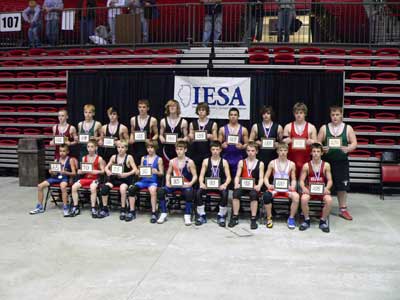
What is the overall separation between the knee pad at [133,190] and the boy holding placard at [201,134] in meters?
1.19

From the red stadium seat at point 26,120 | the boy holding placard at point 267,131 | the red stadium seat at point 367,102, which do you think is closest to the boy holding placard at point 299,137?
the boy holding placard at point 267,131

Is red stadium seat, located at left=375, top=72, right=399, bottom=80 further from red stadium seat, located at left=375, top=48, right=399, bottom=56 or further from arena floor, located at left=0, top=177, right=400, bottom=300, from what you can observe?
arena floor, located at left=0, top=177, right=400, bottom=300

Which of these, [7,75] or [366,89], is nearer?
[366,89]

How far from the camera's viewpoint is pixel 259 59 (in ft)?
35.3

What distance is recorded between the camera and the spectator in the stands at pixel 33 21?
1364 centimetres

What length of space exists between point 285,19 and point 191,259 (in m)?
7.95

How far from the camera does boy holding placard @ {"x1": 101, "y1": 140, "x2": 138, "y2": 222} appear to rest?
7691mm

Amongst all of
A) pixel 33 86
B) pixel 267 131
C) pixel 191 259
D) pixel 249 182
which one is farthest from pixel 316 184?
pixel 33 86

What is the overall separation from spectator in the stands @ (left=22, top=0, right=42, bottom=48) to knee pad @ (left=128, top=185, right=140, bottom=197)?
801cm

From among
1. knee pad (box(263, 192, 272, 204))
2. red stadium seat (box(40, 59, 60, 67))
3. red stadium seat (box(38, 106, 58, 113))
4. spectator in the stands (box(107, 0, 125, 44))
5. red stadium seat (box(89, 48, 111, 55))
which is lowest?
knee pad (box(263, 192, 272, 204))

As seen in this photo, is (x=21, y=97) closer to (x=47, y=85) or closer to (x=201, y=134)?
(x=47, y=85)

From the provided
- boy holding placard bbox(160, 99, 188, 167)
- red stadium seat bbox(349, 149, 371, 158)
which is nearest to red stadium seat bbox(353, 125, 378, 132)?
red stadium seat bbox(349, 149, 371, 158)

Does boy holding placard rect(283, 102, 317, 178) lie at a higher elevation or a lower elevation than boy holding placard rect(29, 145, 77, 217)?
higher

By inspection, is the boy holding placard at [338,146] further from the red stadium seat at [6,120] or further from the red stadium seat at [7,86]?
the red stadium seat at [7,86]
